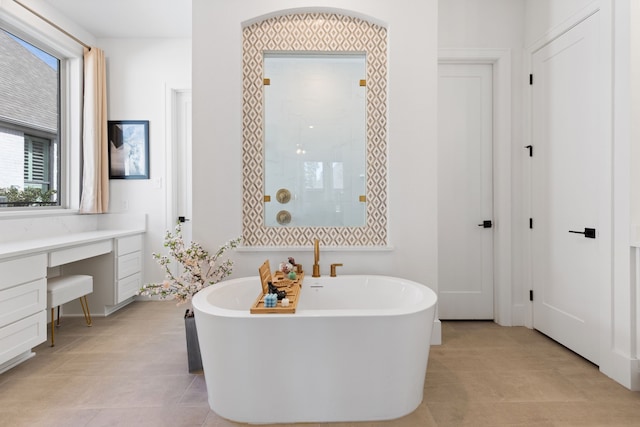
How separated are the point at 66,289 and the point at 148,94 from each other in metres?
2.17

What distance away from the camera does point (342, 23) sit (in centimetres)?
264

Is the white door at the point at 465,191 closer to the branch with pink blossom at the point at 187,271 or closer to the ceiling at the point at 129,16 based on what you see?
the branch with pink blossom at the point at 187,271

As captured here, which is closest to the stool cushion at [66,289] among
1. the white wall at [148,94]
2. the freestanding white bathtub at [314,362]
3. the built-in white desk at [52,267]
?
the built-in white desk at [52,267]

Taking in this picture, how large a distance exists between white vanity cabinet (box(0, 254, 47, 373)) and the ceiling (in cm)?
232

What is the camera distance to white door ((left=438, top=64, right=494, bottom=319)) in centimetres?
305

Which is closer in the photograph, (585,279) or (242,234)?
(585,279)

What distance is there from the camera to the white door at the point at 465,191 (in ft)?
10.00

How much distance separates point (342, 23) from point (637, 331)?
2763mm

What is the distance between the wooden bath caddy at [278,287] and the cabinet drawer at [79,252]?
1607 mm

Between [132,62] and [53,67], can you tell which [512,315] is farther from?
[53,67]

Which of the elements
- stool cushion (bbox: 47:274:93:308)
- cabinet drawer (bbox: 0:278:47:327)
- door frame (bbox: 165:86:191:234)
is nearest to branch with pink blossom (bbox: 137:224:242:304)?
cabinet drawer (bbox: 0:278:47:327)

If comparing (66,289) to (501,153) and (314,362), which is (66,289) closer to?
(314,362)

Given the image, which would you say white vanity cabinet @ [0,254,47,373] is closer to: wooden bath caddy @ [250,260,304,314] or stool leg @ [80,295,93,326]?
stool leg @ [80,295,93,326]

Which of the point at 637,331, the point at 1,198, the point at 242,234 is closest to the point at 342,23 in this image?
the point at 242,234
